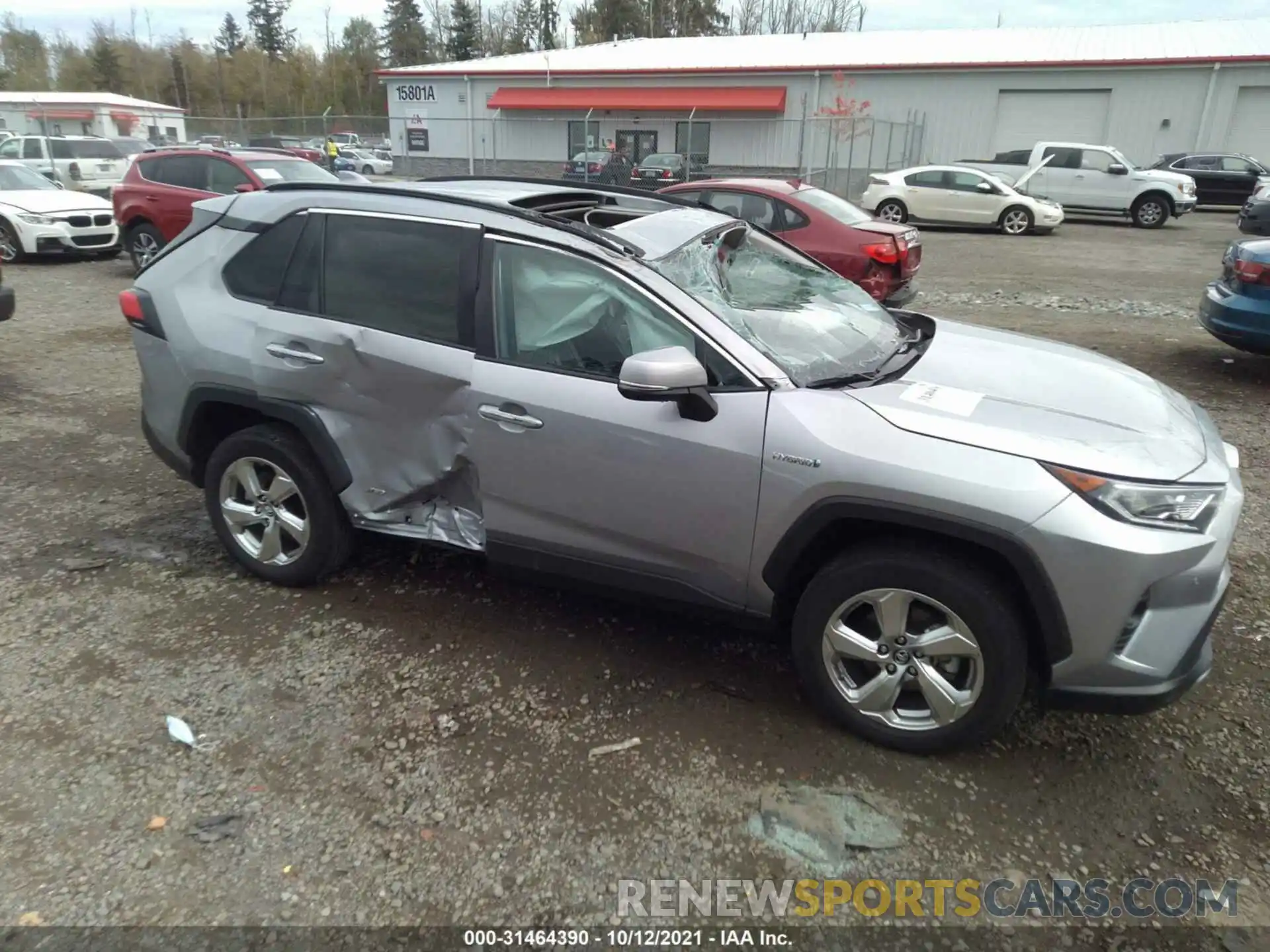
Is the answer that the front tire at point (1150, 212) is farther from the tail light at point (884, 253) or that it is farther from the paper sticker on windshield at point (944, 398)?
A: the paper sticker on windshield at point (944, 398)

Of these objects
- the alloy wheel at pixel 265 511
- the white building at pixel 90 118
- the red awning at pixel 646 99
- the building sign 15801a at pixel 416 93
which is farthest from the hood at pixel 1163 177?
the white building at pixel 90 118

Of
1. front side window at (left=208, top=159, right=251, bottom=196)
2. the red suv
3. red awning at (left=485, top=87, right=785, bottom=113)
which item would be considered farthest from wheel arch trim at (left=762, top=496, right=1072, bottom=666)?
red awning at (left=485, top=87, right=785, bottom=113)

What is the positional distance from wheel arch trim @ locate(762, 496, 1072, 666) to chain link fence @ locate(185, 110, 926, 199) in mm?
21268

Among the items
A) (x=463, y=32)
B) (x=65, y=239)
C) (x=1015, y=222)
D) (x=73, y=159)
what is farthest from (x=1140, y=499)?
(x=463, y=32)

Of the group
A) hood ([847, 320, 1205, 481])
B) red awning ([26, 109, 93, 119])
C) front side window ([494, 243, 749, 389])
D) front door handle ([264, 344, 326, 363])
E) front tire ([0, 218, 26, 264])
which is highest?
red awning ([26, 109, 93, 119])

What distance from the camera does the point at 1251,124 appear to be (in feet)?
85.1

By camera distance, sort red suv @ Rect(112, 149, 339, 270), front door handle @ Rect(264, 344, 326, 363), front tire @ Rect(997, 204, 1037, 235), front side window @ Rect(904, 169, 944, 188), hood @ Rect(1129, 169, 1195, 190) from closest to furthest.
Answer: front door handle @ Rect(264, 344, 326, 363) < red suv @ Rect(112, 149, 339, 270) < front tire @ Rect(997, 204, 1037, 235) < front side window @ Rect(904, 169, 944, 188) < hood @ Rect(1129, 169, 1195, 190)

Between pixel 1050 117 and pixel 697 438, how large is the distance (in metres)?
29.9

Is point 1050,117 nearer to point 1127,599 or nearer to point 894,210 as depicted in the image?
point 894,210

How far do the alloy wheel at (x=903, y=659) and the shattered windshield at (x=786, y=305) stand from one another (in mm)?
790

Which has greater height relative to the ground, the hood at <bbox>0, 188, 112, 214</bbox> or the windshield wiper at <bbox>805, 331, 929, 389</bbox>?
the windshield wiper at <bbox>805, 331, 929, 389</bbox>

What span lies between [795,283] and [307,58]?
3183 inches

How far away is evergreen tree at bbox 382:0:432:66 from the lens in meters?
71.7

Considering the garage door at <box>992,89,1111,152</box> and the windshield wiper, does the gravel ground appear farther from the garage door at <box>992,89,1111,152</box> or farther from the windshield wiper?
the garage door at <box>992,89,1111,152</box>
